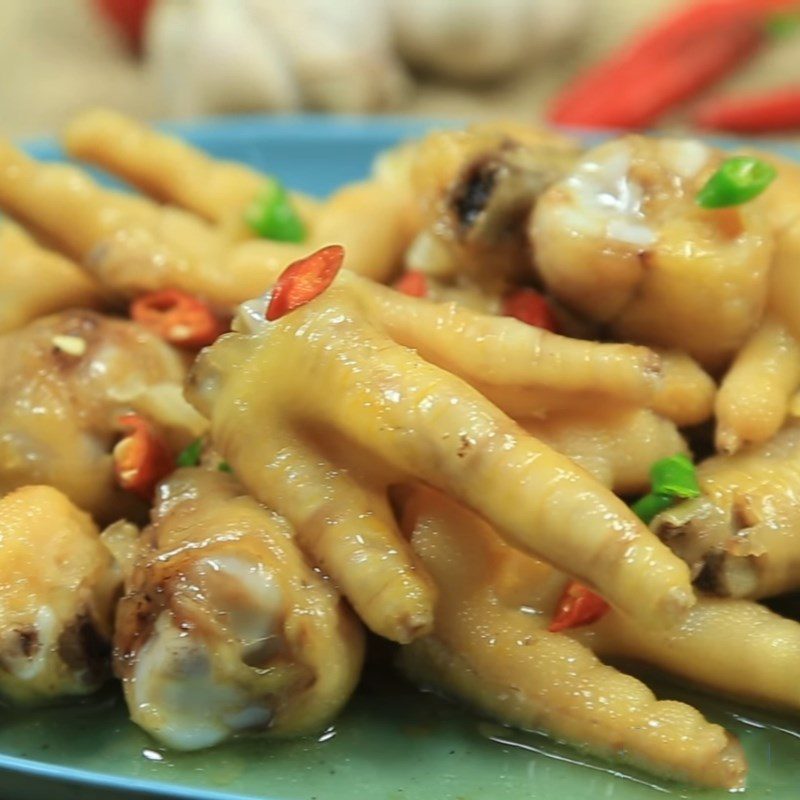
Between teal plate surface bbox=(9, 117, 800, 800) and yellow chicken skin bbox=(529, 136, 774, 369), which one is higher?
yellow chicken skin bbox=(529, 136, 774, 369)

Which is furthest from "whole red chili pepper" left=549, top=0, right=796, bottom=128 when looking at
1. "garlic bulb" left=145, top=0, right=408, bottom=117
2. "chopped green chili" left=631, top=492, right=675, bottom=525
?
"chopped green chili" left=631, top=492, right=675, bottom=525

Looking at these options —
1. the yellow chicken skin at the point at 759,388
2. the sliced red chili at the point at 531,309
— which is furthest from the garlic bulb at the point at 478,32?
the yellow chicken skin at the point at 759,388

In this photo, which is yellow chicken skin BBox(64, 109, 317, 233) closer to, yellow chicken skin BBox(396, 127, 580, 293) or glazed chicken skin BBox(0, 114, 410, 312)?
glazed chicken skin BBox(0, 114, 410, 312)

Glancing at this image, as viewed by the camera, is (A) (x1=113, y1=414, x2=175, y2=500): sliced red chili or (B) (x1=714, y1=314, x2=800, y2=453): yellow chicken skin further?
(A) (x1=113, y1=414, x2=175, y2=500): sliced red chili

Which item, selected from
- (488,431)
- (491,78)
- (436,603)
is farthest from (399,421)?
(491,78)

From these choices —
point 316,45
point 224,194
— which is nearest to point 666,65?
point 316,45

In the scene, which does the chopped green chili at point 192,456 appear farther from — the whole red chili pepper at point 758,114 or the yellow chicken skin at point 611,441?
the whole red chili pepper at point 758,114
